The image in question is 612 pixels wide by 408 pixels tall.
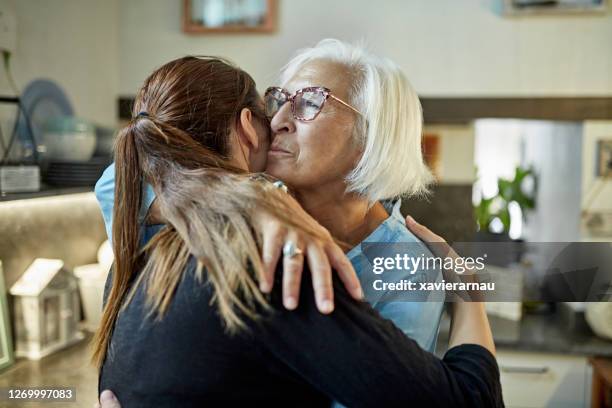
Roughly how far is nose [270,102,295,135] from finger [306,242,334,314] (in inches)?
9.3

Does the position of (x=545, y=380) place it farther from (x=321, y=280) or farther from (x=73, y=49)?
(x=73, y=49)

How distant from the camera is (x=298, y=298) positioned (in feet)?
1.49

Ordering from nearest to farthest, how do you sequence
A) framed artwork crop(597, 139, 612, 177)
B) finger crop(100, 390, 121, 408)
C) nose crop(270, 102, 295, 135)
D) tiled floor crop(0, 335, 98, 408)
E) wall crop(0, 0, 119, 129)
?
finger crop(100, 390, 121, 408), nose crop(270, 102, 295, 135), tiled floor crop(0, 335, 98, 408), wall crop(0, 0, 119, 129), framed artwork crop(597, 139, 612, 177)

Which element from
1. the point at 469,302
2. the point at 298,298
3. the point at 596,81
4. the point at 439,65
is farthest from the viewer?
the point at 596,81

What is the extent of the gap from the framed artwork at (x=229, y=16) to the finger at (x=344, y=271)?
51 cm

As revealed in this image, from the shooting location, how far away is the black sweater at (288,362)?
45 centimetres

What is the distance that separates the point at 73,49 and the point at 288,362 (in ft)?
2.57

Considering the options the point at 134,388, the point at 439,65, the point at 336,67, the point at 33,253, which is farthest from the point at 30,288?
the point at 439,65

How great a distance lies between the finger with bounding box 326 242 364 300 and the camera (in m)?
0.47

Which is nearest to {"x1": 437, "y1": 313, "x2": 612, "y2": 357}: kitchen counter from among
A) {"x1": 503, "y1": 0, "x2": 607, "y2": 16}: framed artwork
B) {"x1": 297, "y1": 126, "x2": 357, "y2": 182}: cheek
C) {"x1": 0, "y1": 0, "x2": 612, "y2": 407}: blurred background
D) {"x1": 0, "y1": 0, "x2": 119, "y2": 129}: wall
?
{"x1": 0, "y1": 0, "x2": 612, "y2": 407}: blurred background

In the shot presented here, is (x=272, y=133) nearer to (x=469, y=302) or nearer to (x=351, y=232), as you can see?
(x=351, y=232)

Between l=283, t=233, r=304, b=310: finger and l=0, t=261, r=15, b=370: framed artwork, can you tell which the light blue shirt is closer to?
l=283, t=233, r=304, b=310: finger

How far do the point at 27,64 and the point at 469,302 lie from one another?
859 millimetres

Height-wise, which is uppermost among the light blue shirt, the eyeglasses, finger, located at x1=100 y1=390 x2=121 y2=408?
the eyeglasses
